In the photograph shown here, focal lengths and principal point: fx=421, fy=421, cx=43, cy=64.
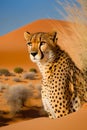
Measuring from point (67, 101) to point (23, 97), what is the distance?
8886mm

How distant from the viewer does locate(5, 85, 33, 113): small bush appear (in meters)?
14.0

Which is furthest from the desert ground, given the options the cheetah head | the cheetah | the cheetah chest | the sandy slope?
the cheetah head

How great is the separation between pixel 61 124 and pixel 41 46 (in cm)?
207

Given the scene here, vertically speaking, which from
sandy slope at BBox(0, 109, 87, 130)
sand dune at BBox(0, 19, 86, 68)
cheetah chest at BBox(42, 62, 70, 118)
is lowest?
sandy slope at BBox(0, 109, 87, 130)

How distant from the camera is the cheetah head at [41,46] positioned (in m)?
6.73

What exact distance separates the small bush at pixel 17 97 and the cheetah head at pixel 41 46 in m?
6.78

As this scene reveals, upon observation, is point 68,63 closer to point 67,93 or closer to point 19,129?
point 67,93

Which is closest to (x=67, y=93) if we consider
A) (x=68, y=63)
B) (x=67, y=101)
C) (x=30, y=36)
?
(x=67, y=101)

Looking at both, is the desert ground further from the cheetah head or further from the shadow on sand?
the cheetah head

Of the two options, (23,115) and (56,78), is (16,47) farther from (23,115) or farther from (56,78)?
(56,78)

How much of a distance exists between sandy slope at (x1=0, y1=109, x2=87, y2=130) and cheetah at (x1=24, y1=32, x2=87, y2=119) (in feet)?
3.58

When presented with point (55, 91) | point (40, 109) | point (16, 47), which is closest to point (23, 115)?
point (40, 109)

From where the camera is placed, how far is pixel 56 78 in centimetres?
664

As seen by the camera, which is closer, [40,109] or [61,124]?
[61,124]
